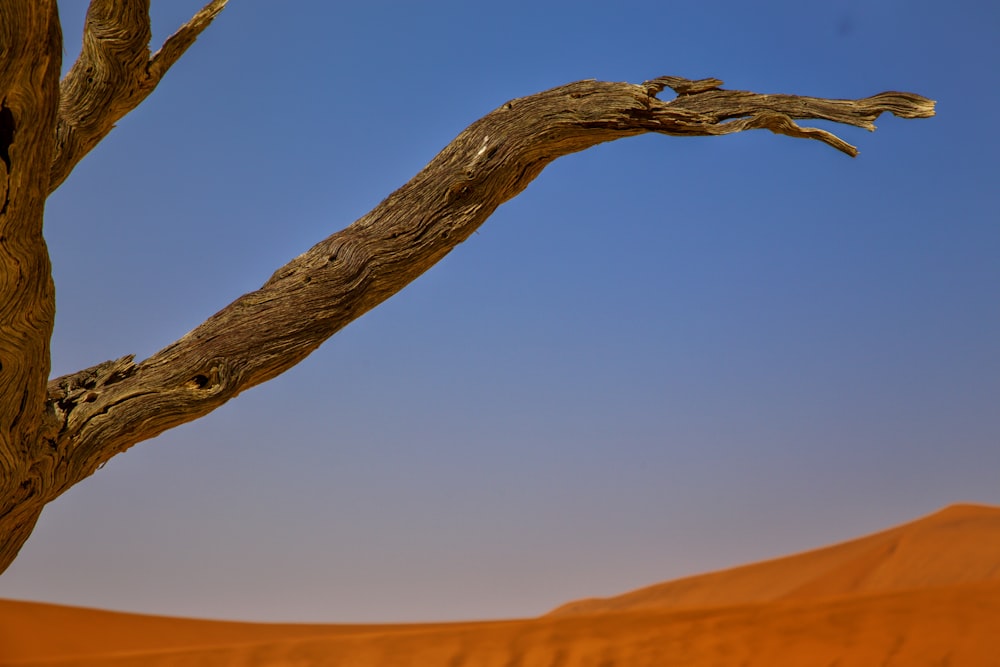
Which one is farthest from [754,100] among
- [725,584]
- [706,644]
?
[725,584]

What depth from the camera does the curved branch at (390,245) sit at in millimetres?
3930

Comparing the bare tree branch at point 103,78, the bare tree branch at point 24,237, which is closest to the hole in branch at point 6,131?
the bare tree branch at point 24,237

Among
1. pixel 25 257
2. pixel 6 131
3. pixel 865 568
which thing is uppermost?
pixel 6 131

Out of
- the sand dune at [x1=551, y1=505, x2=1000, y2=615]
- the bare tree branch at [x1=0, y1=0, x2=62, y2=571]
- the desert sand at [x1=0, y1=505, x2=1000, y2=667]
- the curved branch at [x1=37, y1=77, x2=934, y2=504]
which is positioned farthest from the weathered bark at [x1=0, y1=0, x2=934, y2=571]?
the sand dune at [x1=551, y1=505, x2=1000, y2=615]

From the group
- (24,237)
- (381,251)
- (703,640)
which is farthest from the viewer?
(703,640)

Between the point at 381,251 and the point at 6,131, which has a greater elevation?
the point at 6,131

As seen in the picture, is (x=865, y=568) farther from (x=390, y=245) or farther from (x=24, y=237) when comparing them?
(x=24, y=237)

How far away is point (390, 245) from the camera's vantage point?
4.09 m

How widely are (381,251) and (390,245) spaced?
0.04 meters

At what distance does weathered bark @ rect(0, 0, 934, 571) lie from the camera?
3920mm

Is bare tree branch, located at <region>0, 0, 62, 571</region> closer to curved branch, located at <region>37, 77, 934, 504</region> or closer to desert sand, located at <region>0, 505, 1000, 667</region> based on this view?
curved branch, located at <region>37, 77, 934, 504</region>

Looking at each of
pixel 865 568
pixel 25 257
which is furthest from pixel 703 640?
pixel 865 568

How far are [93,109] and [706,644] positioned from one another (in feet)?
30.6

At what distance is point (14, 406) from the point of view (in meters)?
3.46
